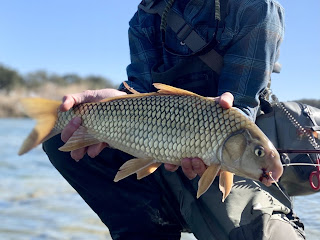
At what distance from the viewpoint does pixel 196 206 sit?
2.21m

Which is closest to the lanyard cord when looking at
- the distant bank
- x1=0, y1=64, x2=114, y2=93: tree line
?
the distant bank

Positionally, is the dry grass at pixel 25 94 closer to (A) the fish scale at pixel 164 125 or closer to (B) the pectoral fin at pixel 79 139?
(B) the pectoral fin at pixel 79 139

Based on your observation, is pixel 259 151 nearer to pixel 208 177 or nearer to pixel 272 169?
pixel 272 169

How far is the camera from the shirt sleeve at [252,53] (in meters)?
2.28

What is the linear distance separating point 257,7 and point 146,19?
0.80 m

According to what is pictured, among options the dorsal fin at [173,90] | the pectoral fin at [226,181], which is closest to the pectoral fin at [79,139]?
the dorsal fin at [173,90]

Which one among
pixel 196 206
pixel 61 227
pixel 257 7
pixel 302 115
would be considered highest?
pixel 257 7

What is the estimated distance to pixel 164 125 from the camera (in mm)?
1905

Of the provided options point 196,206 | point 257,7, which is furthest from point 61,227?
point 257,7

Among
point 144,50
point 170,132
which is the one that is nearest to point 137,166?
point 170,132

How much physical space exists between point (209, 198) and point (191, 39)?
2.86 ft

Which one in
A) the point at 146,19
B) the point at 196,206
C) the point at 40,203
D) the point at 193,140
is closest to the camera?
the point at 193,140

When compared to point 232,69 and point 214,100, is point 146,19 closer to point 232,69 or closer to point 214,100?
point 232,69

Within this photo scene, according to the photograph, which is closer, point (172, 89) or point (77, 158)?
point (172, 89)
